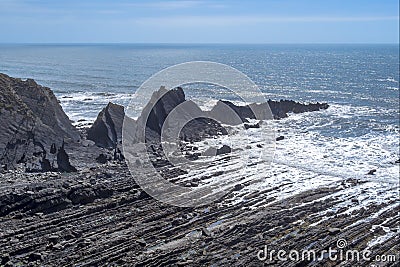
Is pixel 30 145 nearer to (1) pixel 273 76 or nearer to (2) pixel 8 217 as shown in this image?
(2) pixel 8 217

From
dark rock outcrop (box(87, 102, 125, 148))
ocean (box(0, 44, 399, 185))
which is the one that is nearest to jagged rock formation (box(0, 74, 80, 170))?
dark rock outcrop (box(87, 102, 125, 148))

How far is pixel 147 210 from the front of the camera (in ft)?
76.3

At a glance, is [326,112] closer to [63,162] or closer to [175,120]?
[175,120]

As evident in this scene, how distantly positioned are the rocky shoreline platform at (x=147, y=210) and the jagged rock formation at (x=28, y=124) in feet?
0.30

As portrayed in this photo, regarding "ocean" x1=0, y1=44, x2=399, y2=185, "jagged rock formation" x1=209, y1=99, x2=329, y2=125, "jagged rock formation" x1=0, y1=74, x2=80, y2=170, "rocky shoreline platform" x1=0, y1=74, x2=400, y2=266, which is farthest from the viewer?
"jagged rock formation" x1=209, y1=99, x2=329, y2=125

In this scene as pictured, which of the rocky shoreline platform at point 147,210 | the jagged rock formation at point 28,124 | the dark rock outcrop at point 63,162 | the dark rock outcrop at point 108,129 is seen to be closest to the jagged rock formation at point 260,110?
the dark rock outcrop at point 108,129

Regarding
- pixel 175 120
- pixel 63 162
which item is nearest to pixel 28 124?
pixel 63 162

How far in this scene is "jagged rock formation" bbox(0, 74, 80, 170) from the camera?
3000 centimetres

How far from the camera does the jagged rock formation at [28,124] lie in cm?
3000

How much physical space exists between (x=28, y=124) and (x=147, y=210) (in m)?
14.0

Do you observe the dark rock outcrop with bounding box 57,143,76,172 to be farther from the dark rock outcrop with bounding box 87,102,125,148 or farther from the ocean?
the ocean

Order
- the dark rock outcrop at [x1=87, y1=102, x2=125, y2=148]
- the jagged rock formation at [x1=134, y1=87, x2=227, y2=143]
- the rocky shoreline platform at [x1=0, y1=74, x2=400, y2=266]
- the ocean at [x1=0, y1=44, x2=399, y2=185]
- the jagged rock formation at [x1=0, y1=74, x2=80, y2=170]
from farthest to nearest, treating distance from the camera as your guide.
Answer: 1. the jagged rock formation at [x1=134, y1=87, x2=227, y2=143]
2. the dark rock outcrop at [x1=87, y1=102, x2=125, y2=148]
3. the ocean at [x1=0, y1=44, x2=399, y2=185]
4. the jagged rock formation at [x1=0, y1=74, x2=80, y2=170]
5. the rocky shoreline platform at [x1=0, y1=74, x2=400, y2=266]

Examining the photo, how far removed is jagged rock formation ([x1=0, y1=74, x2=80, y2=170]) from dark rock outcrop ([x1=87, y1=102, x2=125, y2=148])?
4.71 feet

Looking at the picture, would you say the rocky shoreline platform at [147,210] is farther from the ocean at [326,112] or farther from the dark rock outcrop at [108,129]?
the ocean at [326,112]
